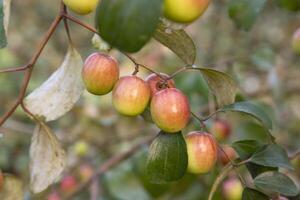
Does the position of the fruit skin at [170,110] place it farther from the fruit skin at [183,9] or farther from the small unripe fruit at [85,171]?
the small unripe fruit at [85,171]

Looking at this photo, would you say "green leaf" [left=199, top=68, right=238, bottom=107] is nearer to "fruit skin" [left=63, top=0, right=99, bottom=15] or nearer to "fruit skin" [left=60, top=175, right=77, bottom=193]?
"fruit skin" [left=63, top=0, right=99, bottom=15]

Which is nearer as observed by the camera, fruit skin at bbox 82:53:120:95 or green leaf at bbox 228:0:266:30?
fruit skin at bbox 82:53:120:95

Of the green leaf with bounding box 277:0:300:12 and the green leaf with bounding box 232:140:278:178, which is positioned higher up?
the green leaf with bounding box 277:0:300:12

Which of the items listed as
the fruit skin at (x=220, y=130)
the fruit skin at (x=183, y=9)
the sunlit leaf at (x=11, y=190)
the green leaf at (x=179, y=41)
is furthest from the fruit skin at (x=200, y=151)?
the fruit skin at (x=220, y=130)

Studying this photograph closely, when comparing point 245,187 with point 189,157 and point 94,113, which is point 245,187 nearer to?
point 189,157

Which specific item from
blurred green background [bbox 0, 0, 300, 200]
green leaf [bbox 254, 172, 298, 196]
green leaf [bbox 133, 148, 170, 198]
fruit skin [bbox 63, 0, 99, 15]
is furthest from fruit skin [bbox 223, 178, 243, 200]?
fruit skin [bbox 63, 0, 99, 15]

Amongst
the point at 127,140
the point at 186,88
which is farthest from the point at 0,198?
the point at 127,140
